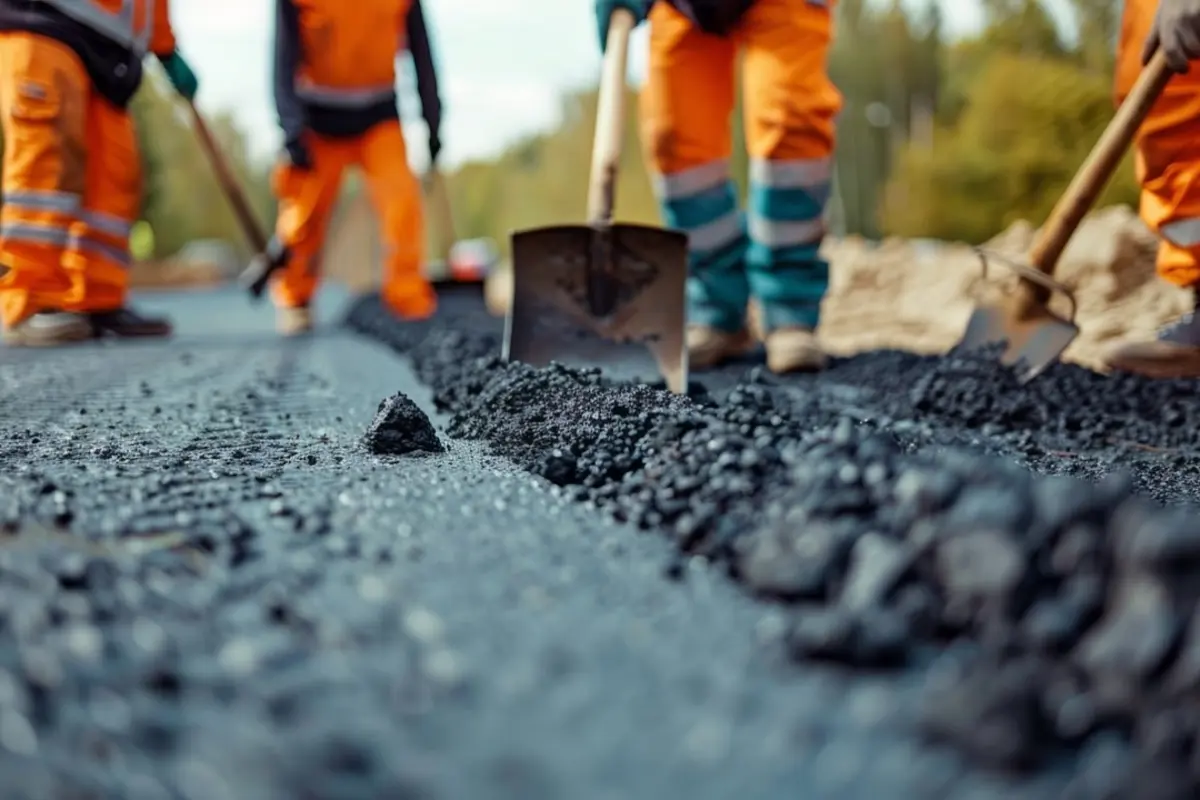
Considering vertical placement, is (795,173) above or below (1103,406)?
above

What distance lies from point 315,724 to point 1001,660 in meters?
0.51

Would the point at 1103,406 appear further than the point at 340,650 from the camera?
Yes

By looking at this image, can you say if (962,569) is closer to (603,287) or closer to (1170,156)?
(603,287)

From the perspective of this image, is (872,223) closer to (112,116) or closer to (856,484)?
(112,116)

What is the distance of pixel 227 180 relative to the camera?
164 inches

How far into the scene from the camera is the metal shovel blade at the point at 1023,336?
2164mm

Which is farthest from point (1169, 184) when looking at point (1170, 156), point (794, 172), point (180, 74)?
point (180, 74)

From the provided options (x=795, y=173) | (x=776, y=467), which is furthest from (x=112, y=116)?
(x=776, y=467)

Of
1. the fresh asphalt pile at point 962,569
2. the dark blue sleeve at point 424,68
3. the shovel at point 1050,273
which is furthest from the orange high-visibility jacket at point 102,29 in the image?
the shovel at point 1050,273

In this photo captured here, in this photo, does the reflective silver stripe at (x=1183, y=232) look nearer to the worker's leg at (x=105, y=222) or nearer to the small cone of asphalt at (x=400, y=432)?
the small cone of asphalt at (x=400, y=432)

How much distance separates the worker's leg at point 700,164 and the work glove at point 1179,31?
45.7 inches

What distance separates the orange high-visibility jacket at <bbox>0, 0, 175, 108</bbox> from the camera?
307 cm

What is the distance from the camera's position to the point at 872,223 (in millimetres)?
11250

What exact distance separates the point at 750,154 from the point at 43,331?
8.73 ft
